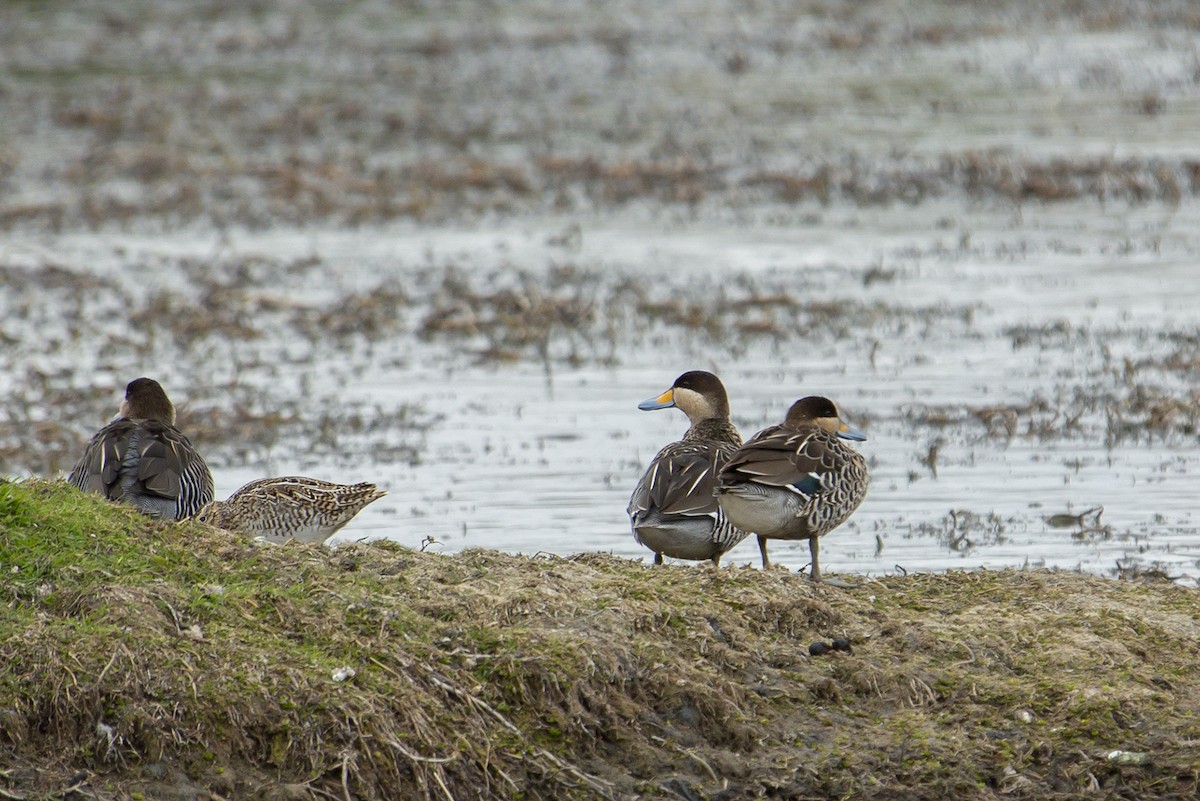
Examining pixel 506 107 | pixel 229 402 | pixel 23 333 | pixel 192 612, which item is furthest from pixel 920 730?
pixel 506 107

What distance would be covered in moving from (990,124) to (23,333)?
14.0 m

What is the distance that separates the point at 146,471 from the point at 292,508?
706 mm

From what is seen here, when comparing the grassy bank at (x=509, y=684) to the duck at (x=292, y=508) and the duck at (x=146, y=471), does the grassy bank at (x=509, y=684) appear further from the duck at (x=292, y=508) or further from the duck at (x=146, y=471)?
the duck at (x=292, y=508)

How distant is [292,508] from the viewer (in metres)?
8.80

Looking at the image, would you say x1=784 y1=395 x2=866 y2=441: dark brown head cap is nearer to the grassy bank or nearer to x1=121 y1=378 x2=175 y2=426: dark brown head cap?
the grassy bank

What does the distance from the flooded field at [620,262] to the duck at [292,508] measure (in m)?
1.04

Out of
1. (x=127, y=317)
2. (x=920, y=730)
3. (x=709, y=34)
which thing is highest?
(x=709, y=34)

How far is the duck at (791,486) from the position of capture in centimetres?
825

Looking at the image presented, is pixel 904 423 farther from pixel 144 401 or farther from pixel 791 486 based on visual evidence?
pixel 144 401

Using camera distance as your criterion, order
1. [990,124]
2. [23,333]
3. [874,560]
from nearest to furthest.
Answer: [874,560]
[23,333]
[990,124]

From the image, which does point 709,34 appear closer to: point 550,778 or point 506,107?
point 506,107

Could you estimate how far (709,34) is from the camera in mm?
33500

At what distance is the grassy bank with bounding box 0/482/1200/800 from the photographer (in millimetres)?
6172

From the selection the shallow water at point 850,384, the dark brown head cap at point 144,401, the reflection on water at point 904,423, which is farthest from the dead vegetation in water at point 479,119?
the dark brown head cap at point 144,401
